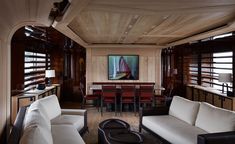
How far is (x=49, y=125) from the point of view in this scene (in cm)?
328

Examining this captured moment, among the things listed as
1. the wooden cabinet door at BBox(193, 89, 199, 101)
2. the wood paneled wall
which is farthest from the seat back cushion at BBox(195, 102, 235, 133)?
the wood paneled wall

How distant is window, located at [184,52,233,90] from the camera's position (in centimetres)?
664

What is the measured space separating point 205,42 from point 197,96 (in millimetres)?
1914

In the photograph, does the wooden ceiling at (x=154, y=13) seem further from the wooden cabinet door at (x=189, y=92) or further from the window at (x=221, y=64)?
the wooden cabinet door at (x=189, y=92)

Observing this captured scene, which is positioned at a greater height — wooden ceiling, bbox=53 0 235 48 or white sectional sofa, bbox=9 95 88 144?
wooden ceiling, bbox=53 0 235 48

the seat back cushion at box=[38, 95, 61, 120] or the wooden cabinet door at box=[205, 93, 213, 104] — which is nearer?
the seat back cushion at box=[38, 95, 61, 120]

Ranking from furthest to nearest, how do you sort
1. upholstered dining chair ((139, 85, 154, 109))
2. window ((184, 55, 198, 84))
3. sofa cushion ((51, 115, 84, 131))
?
window ((184, 55, 198, 84)) → upholstered dining chair ((139, 85, 154, 109)) → sofa cushion ((51, 115, 84, 131))

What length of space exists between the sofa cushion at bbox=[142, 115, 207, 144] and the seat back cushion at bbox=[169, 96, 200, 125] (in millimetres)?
105

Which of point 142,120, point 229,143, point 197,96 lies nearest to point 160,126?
point 142,120

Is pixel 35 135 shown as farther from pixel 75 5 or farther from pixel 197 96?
pixel 197 96

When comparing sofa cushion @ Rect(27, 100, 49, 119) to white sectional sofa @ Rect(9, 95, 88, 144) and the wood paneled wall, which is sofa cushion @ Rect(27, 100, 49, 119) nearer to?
white sectional sofa @ Rect(9, 95, 88, 144)

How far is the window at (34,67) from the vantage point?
696cm

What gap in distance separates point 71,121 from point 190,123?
2259 millimetres

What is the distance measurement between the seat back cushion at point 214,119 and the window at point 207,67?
117 inches
